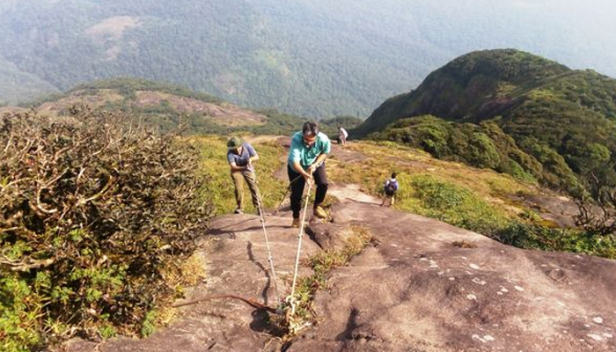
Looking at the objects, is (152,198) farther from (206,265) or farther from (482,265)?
(482,265)

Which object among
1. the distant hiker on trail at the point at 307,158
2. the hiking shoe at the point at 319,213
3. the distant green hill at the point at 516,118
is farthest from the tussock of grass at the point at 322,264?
the distant green hill at the point at 516,118

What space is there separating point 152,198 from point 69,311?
2.09 meters

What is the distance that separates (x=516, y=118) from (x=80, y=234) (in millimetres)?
75378

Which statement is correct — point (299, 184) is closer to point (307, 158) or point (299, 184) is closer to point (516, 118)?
point (307, 158)

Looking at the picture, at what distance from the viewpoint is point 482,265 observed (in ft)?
25.9

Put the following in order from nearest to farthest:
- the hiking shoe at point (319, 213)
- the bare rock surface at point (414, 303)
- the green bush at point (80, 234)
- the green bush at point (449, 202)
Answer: the green bush at point (80, 234)
the bare rock surface at point (414, 303)
the hiking shoe at point (319, 213)
the green bush at point (449, 202)

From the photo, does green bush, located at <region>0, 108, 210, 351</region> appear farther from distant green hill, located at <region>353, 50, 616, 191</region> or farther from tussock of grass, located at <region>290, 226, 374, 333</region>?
distant green hill, located at <region>353, 50, 616, 191</region>

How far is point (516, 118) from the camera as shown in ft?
227

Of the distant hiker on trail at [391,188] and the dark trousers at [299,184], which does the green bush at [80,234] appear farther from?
the distant hiker on trail at [391,188]

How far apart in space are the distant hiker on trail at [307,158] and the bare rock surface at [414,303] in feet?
4.75

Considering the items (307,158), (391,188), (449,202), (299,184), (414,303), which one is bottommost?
(449,202)

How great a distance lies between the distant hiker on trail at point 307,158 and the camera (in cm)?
920

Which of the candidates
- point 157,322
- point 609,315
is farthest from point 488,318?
point 157,322

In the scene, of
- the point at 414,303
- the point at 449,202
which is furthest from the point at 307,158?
the point at 449,202
